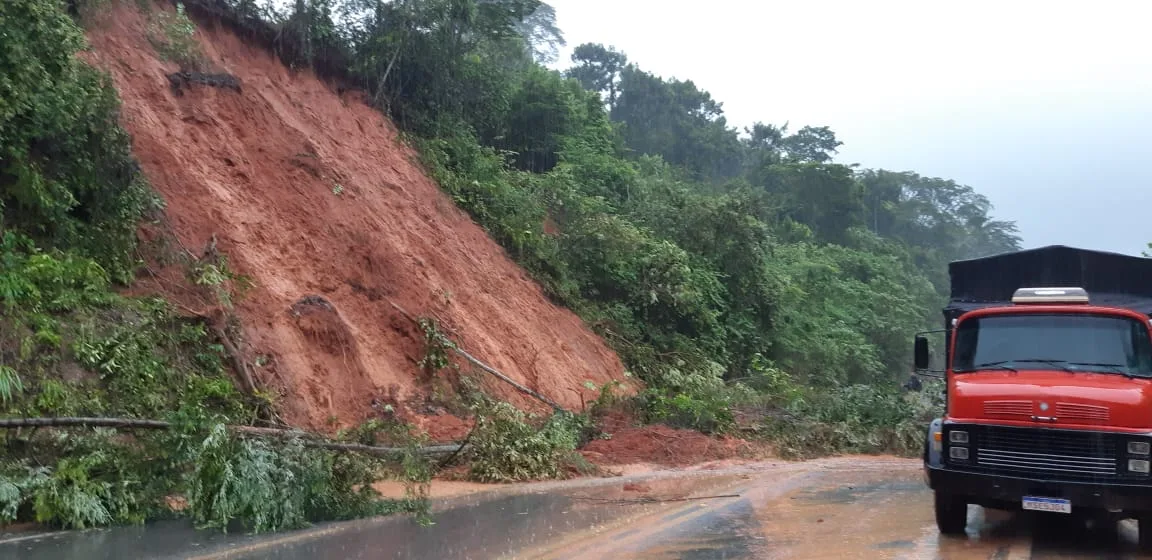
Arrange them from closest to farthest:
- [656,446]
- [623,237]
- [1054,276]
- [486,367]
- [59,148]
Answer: [1054,276], [59,148], [656,446], [486,367], [623,237]

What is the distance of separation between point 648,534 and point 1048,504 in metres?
3.73

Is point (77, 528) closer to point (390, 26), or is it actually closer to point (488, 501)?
point (488, 501)

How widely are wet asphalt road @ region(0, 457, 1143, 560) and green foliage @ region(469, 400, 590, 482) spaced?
2.55 feet

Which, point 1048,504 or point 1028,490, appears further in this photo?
point 1028,490

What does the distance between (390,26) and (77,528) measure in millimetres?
16980

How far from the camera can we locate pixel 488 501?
38.4 feet

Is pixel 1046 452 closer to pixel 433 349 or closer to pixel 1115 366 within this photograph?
pixel 1115 366

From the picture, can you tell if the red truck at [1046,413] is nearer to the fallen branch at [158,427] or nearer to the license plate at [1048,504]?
the license plate at [1048,504]

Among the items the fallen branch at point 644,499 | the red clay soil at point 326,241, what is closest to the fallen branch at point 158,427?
the fallen branch at point 644,499

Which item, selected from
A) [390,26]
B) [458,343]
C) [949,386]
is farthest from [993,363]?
[390,26]

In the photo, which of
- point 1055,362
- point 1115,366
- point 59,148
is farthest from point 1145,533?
point 59,148

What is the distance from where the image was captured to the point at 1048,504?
324 inches

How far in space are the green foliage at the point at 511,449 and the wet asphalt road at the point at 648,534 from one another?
0.78 meters

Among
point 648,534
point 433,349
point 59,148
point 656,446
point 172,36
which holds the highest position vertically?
point 172,36
